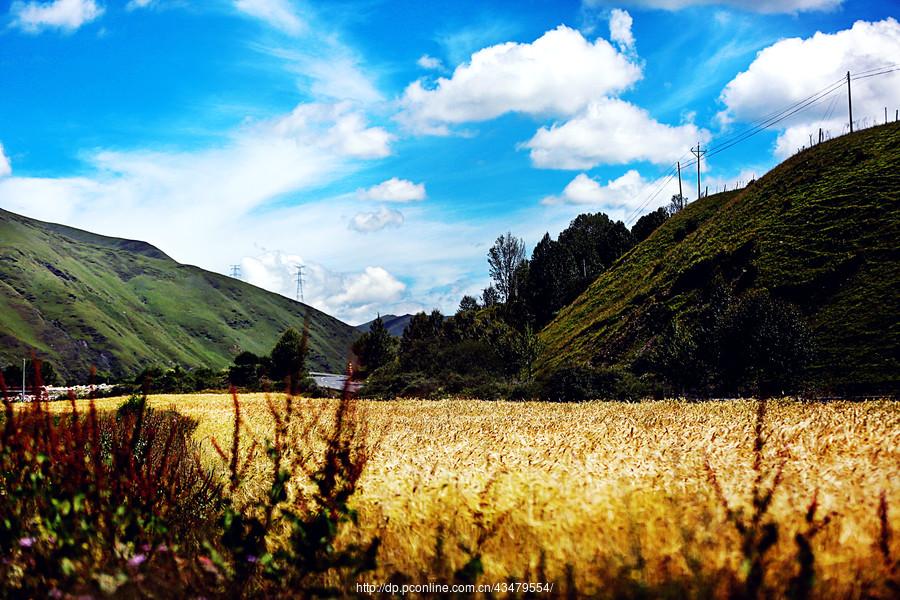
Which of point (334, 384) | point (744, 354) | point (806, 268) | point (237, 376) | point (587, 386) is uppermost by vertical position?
point (806, 268)

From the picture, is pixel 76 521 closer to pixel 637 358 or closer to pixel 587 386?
pixel 587 386

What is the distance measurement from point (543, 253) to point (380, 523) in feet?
369

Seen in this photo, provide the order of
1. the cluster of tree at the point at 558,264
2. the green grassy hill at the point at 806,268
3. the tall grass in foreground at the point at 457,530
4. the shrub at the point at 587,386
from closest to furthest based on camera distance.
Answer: the tall grass in foreground at the point at 457,530 < the shrub at the point at 587,386 < the green grassy hill at the point at 806,268 < the cluster of tree at the point at 558,264

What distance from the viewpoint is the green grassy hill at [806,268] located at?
45.6m

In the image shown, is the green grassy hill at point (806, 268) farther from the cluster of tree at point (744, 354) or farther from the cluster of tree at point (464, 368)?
the cluster of tree at point (464, 368)

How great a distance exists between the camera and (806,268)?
181 ft

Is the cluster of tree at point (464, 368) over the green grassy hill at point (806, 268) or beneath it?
beneath

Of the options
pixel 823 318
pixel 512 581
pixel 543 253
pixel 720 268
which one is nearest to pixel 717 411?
pixel 512 581

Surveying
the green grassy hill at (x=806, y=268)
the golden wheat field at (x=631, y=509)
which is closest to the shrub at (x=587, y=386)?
the green grassy hill at (x=806, y=268)

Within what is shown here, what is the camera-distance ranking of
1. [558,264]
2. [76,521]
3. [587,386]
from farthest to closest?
[558,264] → [587,386] → [76,521]

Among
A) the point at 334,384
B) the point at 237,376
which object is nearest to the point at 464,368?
the point at 237,376

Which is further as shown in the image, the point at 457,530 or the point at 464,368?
the point at 464,368

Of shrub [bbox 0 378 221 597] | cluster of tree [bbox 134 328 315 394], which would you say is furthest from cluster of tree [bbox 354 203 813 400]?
cluster of tree [bbox 134 328 315 394]

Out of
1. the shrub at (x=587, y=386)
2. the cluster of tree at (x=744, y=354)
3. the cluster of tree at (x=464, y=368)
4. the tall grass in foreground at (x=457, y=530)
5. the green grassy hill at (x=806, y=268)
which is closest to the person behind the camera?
the tall grass in foreground at (x=457, y=530)
